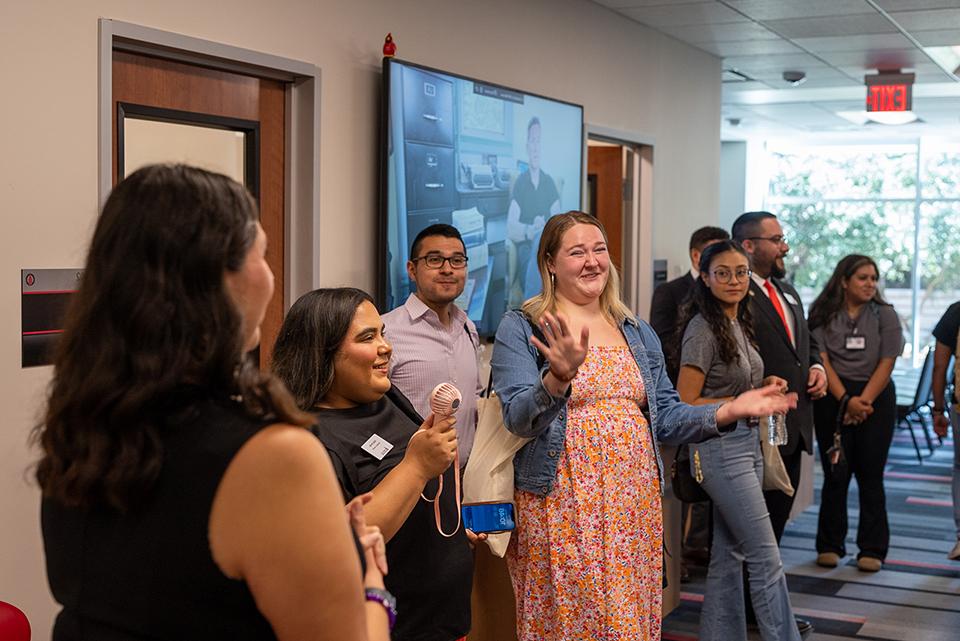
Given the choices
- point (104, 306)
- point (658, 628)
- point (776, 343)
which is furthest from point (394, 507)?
point (776, 343)

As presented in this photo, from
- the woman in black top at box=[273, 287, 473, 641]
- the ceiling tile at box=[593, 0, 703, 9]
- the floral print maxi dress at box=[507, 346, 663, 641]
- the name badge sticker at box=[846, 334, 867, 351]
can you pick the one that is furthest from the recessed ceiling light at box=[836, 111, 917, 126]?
the woman in black top at box=[273, 287, 473, 641]

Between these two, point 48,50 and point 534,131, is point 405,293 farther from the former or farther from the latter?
point 48,50

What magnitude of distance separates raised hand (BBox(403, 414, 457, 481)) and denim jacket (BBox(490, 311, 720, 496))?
2.33 ft

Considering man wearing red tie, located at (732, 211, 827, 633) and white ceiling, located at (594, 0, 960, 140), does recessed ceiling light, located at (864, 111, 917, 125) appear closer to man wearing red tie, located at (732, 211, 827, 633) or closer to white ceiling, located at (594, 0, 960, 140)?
white ceiling, located at (594, 0, 960, 140)

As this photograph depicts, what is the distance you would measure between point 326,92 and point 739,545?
214 centimetres

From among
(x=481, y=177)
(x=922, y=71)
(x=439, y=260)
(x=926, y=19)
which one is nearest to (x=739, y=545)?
(x=439, y=260)

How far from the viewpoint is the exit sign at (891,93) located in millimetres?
7824

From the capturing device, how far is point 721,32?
658 cm

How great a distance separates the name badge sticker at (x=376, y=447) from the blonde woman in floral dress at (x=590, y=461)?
600 millimetres

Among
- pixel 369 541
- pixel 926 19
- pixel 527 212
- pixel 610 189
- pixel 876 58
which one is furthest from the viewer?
pixel 876 58

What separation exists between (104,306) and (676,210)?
6274 millimetres

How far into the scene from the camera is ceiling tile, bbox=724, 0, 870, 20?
18.6 ft

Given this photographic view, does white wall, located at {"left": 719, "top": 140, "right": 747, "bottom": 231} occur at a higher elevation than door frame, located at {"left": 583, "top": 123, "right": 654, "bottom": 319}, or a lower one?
higher

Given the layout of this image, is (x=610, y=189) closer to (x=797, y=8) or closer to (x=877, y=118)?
(x=797, y=8)
